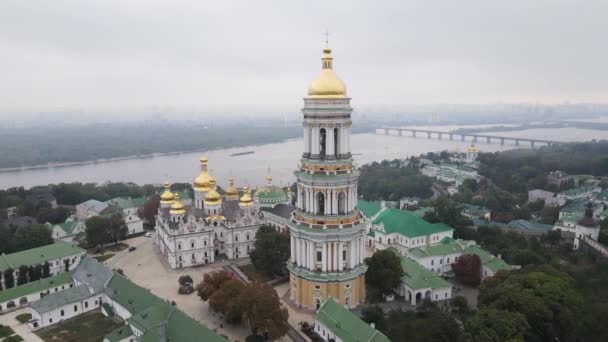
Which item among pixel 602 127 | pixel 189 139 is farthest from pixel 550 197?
pixel 602 127

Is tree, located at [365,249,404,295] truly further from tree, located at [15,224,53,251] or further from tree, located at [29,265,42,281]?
tree, located at [15,224,53,251]

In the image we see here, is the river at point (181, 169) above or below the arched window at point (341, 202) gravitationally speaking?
below

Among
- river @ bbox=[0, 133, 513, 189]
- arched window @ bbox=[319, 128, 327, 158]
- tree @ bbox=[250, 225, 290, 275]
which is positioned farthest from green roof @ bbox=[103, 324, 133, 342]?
river @ bbox=[0, 133, 513, 189]

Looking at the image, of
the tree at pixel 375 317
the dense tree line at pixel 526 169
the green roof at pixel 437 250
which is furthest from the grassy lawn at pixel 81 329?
the dense tree line at pixel 526 169

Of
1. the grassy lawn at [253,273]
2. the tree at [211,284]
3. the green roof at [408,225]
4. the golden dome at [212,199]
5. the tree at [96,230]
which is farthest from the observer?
the tree at [96,230]

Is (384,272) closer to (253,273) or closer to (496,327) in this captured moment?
(496,327)

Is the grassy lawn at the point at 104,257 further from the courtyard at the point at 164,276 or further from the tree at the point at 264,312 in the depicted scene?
the tree at the point at 264,312
